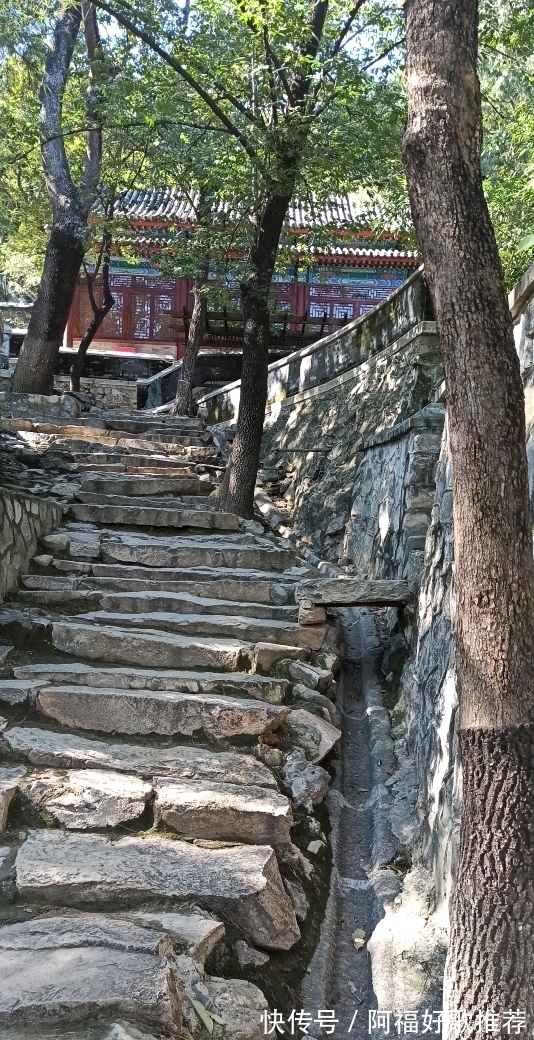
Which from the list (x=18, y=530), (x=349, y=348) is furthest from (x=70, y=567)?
(x=349, y=348)

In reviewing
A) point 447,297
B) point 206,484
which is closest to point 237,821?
point 447,297

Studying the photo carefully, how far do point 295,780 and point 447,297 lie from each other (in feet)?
9.07

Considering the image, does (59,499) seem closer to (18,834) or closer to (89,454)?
(89,454)

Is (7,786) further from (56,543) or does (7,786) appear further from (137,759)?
(56,543)

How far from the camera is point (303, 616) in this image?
5.57m

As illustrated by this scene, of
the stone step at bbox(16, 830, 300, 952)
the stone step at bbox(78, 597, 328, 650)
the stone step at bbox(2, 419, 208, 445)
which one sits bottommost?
the stone step at bbox(16, 830, 300, 952)

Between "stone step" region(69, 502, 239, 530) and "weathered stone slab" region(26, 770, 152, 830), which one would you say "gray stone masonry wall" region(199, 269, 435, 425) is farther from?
"weathered stone slab" region(26, 770, 152, 830)

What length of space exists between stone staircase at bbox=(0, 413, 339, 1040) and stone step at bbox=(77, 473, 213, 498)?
98cm

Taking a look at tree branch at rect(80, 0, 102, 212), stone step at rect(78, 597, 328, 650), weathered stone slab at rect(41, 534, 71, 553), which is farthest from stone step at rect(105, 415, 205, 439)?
stone step at rect(78, 597, 328, 650)

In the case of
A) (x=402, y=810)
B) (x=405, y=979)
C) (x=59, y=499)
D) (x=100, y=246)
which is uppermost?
(x=100, y=246)

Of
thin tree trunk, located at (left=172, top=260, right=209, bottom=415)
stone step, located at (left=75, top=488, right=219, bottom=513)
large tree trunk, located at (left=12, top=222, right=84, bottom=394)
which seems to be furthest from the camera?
thin tree trunk, located at (left=172, top=260, right=209, bottom=415)

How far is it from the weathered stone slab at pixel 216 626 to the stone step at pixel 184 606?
154mm

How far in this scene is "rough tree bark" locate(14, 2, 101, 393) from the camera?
1149 cm

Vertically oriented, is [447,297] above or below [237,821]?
above
